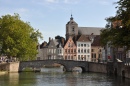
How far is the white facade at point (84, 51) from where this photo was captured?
114262 millimetres

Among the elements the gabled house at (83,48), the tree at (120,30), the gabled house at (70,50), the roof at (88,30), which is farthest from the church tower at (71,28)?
the tree at (120,30)

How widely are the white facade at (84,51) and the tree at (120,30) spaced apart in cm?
6945

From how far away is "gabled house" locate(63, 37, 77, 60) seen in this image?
11362 centimetres

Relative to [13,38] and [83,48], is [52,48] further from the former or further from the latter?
[13,38]

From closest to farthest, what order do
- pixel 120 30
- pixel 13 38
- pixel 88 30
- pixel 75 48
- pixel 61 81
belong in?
pixel 120 30 → pixel 61 81 → pixel 13 38 → pixel 75 48 → pixel 88 30

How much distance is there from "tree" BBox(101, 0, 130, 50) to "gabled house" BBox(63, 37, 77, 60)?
68791 millimetres

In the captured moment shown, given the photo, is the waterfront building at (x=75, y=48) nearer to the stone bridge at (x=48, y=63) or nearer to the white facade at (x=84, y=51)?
the white facade at (x=84, y=51)

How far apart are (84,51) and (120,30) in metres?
72.8

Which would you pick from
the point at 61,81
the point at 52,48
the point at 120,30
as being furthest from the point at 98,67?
the point at 52,48

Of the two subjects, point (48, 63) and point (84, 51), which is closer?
point (48, 63)

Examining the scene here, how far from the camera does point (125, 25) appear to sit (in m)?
39.5

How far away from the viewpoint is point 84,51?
4540 inches

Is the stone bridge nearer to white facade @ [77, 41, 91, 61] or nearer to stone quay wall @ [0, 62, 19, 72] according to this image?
stone quay wall @ [0, 62, 19, 72]

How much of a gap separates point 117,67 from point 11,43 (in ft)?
64.8
